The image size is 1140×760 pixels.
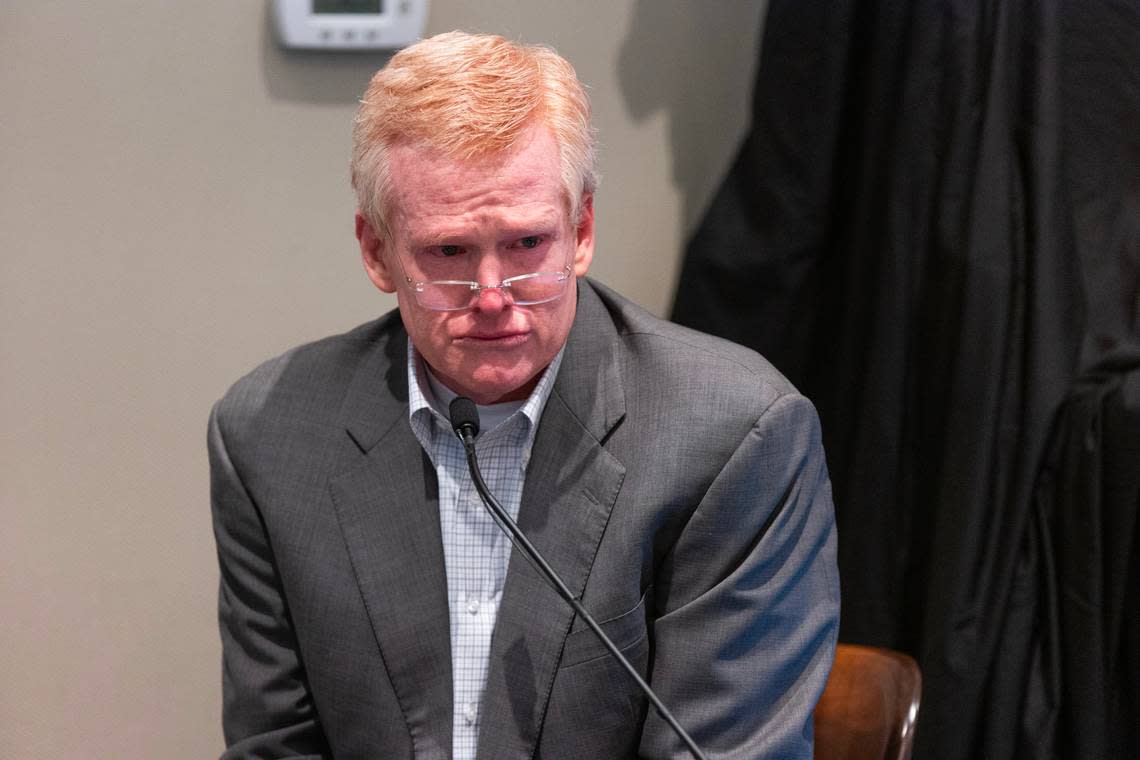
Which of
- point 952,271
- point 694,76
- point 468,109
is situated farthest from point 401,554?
point 694,76

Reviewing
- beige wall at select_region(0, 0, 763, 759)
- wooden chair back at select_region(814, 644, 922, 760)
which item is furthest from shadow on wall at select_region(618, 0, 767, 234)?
wooden chair back at select_region(814, 644, 922, 760)

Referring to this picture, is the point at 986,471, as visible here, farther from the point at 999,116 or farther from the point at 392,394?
the point at 392,394

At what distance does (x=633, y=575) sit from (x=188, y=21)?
1.02m

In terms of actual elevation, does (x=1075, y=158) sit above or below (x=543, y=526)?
above

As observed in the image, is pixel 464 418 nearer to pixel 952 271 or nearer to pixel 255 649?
pixel 255 649

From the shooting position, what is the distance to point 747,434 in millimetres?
1263

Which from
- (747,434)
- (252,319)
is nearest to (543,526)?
(747,434)

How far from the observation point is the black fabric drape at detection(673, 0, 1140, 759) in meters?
1.70

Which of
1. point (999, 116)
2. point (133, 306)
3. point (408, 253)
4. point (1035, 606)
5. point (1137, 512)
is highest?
point (999, 116)

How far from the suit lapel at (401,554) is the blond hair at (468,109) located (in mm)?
242

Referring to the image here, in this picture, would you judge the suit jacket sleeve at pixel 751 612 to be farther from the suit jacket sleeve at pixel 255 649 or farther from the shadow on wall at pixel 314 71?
the shadow on wall at pixel 314 71

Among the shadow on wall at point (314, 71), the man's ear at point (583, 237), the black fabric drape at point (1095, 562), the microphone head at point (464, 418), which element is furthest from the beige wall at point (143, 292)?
the black fabric drape at point (1095, 562)

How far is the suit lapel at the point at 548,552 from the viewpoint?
49.9 inches

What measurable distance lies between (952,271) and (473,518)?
32.6 inches
